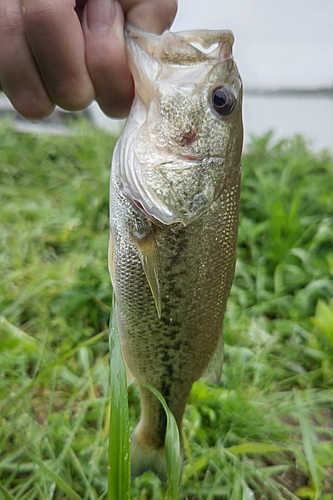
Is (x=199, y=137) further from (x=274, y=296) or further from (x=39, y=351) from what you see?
(x=274, y=296)

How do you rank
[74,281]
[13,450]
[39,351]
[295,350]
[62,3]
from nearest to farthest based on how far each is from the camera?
[62,3]
[13,450]
[39,351]
[295,350]
[74,281]

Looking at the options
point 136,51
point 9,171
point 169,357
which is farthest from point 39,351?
point 9,171

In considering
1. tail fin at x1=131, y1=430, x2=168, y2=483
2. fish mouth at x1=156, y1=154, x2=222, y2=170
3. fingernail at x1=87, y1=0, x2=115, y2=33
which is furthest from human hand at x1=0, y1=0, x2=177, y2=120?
tail fin at x1=131, y1=430, x2=168, y2=483

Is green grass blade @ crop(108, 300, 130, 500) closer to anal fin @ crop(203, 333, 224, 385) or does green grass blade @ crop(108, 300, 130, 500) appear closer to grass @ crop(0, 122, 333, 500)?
grass @ crop(0, 122, 333, 500)

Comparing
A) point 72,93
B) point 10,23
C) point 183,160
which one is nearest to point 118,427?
point 183,160

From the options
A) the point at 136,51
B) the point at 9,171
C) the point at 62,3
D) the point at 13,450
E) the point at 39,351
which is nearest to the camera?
the point at 62,3

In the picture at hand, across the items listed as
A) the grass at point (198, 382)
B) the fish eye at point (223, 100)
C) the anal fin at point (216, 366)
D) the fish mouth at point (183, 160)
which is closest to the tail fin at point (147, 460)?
the grass at point (198, 382)

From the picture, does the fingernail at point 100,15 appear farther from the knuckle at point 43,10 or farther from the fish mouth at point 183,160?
the fish mouth at point 183,160
